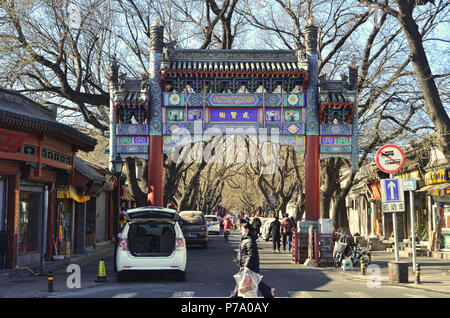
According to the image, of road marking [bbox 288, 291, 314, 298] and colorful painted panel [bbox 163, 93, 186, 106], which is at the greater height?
colorful painted panel [bbox 163, 93, 186, 106]

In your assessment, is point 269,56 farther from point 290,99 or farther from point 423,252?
point 423,252

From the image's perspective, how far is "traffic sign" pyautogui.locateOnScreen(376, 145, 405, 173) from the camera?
47.1ft

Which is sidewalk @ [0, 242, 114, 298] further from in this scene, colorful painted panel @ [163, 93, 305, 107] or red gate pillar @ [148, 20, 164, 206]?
colorful painted panel @ [163, 93, 305, 107]

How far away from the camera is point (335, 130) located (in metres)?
21.9

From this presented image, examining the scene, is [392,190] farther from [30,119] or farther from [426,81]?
[30,119]

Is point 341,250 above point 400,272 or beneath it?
above

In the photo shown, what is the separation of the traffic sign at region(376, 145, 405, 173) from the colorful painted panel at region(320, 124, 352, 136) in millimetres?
7290

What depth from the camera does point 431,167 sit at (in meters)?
24.3

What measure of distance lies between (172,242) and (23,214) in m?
6.32

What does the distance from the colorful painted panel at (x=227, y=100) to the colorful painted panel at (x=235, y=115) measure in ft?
0.67

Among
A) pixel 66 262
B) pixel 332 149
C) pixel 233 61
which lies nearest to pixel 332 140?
pixel 332 149

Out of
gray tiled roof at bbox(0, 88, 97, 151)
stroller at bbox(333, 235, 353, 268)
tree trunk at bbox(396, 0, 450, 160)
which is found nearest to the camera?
tree trunk at bbox(396, 0, 450, 160)

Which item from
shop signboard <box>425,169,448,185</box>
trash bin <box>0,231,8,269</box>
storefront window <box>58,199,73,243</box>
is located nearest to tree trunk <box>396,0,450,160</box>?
shop signboard <box>425,169,448,185</box>

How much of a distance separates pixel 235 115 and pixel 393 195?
27.3 feet
